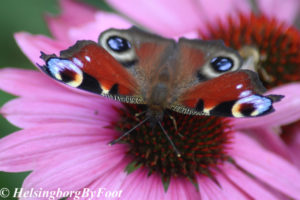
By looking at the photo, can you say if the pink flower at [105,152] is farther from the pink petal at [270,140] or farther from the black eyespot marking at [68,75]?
the black eyespot marking at [68,75]

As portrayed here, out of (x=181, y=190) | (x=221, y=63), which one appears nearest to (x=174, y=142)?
(x=181, y=190)

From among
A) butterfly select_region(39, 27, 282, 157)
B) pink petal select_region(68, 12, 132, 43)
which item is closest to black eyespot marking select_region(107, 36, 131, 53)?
butterfly select_region(39, 27, 282, 157)

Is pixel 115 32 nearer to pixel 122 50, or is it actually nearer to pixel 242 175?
pixel 122 50

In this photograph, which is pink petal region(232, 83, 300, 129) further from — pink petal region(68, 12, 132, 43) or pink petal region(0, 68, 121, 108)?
pink petal region(68, 12, 132, 43)

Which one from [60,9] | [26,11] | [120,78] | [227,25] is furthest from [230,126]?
[26,11]

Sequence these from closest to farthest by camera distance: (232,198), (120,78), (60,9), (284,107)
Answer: (120,78), (232,198), (284,107), (60,9)

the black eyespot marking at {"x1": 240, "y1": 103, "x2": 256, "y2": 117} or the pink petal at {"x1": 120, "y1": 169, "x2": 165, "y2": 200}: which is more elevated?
the black eyespot marking at {"x1": 240, "y1": 103, "x2": 256, "y2": 117}
